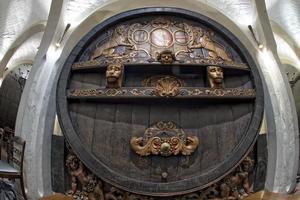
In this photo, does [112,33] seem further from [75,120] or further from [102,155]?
[102,155]

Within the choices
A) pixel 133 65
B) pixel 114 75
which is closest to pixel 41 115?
pixel 114 75

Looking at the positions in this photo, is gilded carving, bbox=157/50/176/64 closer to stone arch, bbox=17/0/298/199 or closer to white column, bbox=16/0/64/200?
stone arch, bbox=17/0/298/199

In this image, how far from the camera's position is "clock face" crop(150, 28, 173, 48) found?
3.02 m

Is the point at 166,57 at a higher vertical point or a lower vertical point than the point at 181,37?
lower

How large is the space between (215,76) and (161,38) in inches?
26.5

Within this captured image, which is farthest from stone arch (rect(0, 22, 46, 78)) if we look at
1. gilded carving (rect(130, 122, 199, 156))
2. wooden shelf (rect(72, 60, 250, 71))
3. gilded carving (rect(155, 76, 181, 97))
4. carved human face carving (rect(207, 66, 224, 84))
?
carved human face carving (rect(207, 66, 224, 84))

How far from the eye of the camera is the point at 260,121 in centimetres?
270

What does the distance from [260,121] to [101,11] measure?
6.32ft

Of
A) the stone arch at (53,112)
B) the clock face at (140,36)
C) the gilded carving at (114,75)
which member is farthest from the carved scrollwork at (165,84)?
the stone arch at (53,112)

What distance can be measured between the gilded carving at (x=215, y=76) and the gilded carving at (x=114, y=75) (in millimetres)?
782

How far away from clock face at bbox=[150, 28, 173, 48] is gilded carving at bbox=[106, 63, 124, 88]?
1.58ft

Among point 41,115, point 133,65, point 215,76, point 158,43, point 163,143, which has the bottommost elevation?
point 163,143

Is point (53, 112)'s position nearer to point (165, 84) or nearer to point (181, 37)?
point (165, 84)

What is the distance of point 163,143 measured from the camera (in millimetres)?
2613
